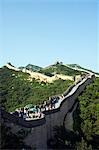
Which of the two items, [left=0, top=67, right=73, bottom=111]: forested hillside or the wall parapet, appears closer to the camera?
the wall parapet

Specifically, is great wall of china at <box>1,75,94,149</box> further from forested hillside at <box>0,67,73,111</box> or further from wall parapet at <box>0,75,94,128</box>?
forested hillside at <box>0,67,73,111</box>

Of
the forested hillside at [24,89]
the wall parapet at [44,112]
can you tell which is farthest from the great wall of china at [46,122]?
the forested hillside at [24,89]

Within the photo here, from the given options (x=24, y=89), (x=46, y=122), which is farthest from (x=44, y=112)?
(x=24, y=89)

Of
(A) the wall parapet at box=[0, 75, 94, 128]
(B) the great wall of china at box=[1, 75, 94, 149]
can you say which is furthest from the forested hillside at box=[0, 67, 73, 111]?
(B) the great wall of china at box=[1, 75, 94, 149]

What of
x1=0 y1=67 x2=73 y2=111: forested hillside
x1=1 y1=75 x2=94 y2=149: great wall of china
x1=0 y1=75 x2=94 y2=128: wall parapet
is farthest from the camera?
x1=0 y1=67 x2=73 y2=111: forested hillside

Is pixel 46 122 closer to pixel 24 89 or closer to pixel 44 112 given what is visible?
pixel 44 112

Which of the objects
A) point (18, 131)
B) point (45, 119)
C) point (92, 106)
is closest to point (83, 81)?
point (92, 106)
